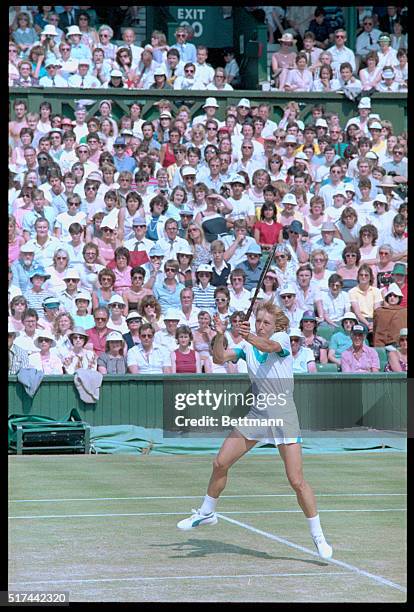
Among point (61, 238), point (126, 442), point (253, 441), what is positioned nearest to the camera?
point (253, 441)

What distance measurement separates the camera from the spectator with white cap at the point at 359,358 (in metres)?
15.7

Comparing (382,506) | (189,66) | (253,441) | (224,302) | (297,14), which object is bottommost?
(382,506)

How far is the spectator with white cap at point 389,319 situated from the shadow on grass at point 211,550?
25.1 feet

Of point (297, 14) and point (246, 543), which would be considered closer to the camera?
point (246, 543)

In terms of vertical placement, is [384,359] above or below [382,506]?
above

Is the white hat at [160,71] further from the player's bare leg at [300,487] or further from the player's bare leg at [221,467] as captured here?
the player's bare leg at [300,487]

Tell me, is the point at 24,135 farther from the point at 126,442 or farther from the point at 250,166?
the point at 126,442

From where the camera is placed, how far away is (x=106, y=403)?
592 inches

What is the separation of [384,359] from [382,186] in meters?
4.18

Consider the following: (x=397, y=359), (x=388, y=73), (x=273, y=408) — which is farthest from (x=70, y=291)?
(x=388, y=73)

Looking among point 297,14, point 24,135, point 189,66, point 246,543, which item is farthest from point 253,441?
point 297,14

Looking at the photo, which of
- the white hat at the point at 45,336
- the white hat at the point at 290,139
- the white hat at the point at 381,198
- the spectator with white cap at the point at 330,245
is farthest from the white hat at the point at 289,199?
the white hat at the point at 45,336

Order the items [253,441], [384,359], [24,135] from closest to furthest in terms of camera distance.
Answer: [253,441] → [384,359] → [24,135]

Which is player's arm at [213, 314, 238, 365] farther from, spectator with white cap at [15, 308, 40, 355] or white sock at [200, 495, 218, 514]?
spectator with white cap at [15, 308, 40, 355]
